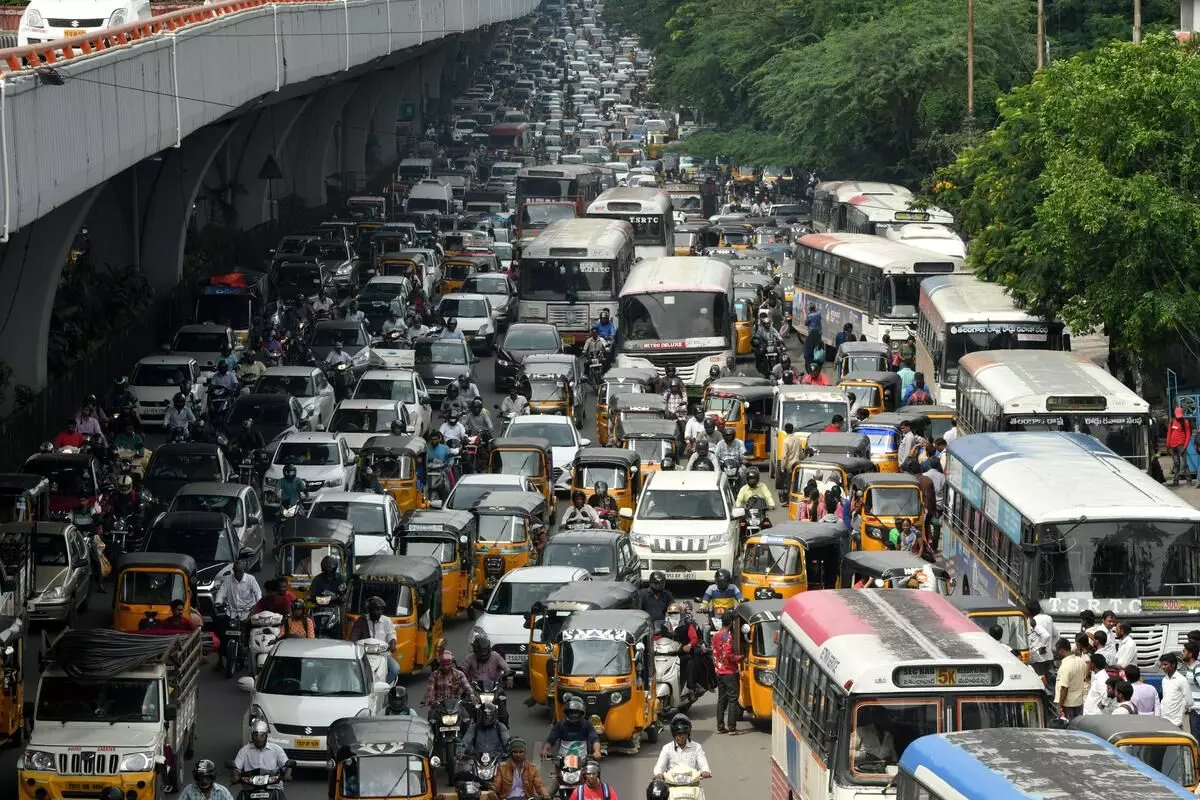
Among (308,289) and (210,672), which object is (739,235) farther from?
(210,672)

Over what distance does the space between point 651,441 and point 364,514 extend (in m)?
6.95

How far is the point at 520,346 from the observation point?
4297cm

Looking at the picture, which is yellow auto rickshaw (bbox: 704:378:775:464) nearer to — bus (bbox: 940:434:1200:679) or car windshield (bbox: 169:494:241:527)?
car windshield (bbox: 169:494:241:527)

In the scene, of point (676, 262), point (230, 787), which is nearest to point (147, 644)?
point (230, 787)

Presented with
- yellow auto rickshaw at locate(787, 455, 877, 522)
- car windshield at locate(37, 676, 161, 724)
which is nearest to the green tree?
yellow auto rickshaw at locate(787, 455, 877, 522)

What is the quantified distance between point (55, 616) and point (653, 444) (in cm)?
1106

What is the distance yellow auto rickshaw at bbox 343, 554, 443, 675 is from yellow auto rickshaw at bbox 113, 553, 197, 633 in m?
1.79

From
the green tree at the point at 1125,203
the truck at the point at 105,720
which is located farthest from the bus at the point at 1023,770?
the green tree at the point at 1125,203

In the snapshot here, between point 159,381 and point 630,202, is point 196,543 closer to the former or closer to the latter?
point 159,381

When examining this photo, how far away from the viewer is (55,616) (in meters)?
25.5

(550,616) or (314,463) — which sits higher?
(550,616)

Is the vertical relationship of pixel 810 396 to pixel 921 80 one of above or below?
below

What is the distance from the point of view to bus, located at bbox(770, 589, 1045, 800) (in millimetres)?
15180

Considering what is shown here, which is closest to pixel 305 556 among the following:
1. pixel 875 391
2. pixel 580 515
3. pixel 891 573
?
pixel 580 515
